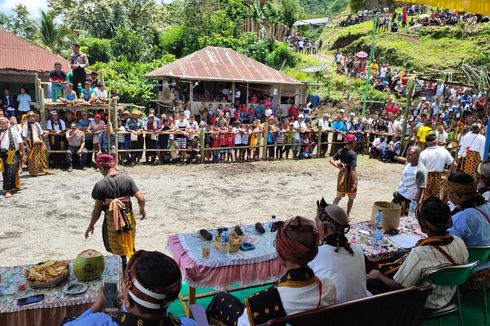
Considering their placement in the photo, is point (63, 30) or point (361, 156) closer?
point (361, 156)

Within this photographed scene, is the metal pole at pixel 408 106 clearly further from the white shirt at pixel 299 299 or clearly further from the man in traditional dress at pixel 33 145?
the white shirt at pixel 299 299

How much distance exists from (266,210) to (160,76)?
1452cm

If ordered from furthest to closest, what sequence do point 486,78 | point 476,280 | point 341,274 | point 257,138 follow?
point 257,138 < point 486,78 < point 476,280 < point 341,274

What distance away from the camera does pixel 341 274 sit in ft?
9.27

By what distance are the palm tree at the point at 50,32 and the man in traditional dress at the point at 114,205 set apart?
29.4 meters

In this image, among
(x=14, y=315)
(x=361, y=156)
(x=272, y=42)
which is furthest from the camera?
(x=272, y=42)

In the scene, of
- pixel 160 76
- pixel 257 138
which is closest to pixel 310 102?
pixel 160 76

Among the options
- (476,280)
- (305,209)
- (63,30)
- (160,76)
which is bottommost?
(305,209)

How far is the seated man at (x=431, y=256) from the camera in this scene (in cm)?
311

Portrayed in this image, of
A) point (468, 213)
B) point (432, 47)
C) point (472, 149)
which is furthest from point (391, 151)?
point (432, 47)

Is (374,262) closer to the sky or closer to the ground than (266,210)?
closer to the sky

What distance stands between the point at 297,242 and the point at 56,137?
10.6m

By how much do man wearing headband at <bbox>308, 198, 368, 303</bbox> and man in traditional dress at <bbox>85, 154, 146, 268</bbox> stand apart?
2468mm

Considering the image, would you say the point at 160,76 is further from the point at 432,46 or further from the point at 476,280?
the point at 432,46
